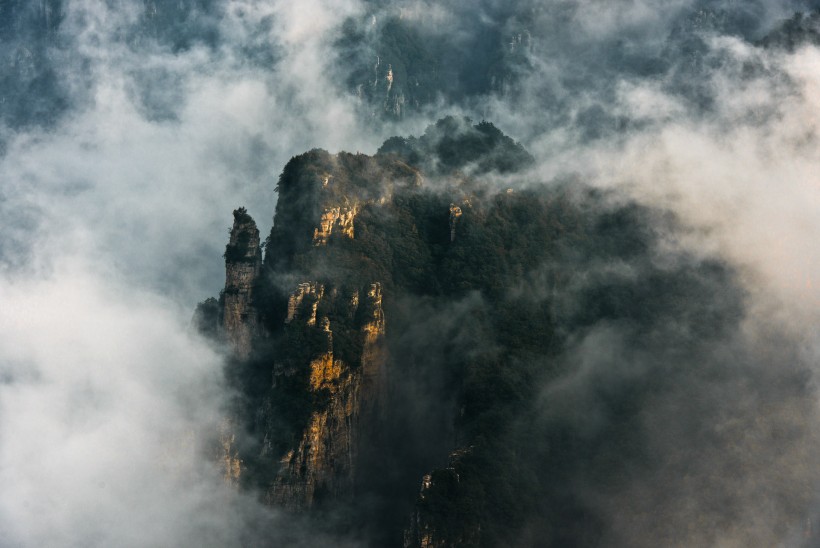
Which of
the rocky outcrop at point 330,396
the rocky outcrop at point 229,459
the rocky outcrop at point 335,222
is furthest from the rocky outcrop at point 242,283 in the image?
the rocky outcrop at point 229,459

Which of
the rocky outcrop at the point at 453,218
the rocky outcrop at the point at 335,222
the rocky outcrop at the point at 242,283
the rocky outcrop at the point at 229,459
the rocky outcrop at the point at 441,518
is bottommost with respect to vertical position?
the rocky outcrop at the point at 441,518

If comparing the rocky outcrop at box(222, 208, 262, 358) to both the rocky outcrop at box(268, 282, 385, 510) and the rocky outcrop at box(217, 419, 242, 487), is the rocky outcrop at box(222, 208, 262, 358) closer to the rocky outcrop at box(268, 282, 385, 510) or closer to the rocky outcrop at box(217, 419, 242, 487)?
the rocky outcrop at box(268, 282, 385, 510)

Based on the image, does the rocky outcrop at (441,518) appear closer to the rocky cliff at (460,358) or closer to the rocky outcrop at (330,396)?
the rocky cliff at (460,358)

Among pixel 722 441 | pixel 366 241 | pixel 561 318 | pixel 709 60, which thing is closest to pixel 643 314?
pixel 561 318

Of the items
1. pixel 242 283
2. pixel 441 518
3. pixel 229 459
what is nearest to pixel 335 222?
pixel 242 283

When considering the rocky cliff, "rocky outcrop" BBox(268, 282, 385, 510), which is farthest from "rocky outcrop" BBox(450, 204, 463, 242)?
"rocky outcrop" BBox(268, 282, 385, 510)
